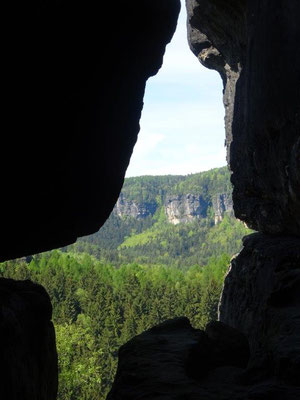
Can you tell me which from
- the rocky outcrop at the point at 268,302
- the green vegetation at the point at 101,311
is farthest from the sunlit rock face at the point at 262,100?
the green vegetation at the point at 101,311

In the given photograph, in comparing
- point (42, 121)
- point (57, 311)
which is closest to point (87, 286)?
point (57, 311)

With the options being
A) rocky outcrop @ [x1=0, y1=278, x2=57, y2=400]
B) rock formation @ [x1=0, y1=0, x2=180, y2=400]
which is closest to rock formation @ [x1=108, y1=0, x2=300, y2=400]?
rocky outcrop @ [x1=0, y1=278, x2=57, y2=400]

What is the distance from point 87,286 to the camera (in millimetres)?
103750

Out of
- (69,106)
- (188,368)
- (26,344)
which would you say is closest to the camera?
(188,368)

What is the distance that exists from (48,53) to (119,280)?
10972 centimetres

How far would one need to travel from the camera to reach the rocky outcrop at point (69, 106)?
11.0 m

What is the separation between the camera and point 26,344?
13.7 m

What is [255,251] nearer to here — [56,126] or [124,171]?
[124,171]

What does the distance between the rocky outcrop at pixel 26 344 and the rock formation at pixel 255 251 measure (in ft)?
9.83

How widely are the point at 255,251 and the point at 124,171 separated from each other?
5965 mm

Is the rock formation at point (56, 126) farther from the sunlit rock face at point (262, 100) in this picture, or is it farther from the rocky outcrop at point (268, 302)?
the rocky outcrop at point (268, 302)

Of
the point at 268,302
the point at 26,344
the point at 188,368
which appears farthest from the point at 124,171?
the point at 188,368

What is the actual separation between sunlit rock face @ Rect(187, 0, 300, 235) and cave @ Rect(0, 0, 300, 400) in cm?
8

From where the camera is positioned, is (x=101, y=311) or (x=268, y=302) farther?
(x=101, y=311)
